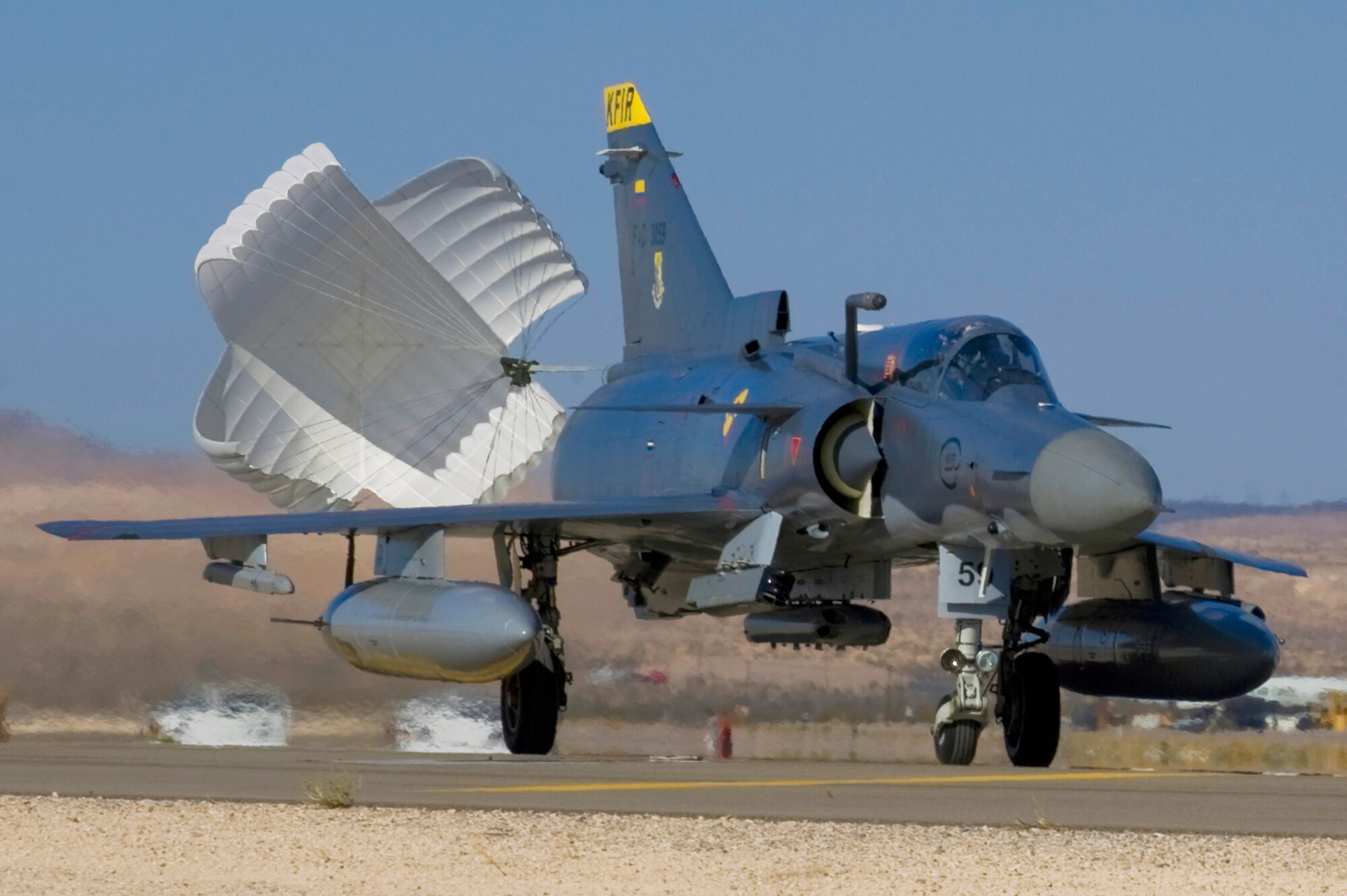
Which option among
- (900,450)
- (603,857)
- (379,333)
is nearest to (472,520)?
(900,450)

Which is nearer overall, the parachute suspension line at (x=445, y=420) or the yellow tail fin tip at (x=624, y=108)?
the yellow tail fin tip at (x=624, y=108)

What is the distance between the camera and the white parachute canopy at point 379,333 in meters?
24.3

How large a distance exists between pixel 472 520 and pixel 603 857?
359 inches

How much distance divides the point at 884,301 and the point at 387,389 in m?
11.1

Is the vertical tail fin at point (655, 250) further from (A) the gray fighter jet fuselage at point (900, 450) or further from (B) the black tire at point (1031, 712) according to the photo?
(B) the black tire at point (1031, 712)

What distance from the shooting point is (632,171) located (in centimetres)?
2302

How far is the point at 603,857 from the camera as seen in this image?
937 centimetres

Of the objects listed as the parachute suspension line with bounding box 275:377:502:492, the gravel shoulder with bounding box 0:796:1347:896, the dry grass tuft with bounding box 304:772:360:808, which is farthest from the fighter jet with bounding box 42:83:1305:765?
the gravel shoulder with bounding box 0:796:1347:896

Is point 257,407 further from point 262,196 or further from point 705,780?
point 705,780

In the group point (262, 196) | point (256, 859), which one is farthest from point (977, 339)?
point (262, 196)

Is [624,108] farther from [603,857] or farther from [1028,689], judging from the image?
[603,857]

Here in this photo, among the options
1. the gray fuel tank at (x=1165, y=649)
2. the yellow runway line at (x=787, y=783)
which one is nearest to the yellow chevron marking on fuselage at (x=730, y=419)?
the gray fuel tank at (x=1165, y=649)

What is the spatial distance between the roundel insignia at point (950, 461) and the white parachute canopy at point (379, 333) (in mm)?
9918

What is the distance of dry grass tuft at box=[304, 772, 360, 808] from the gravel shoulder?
235 mm
